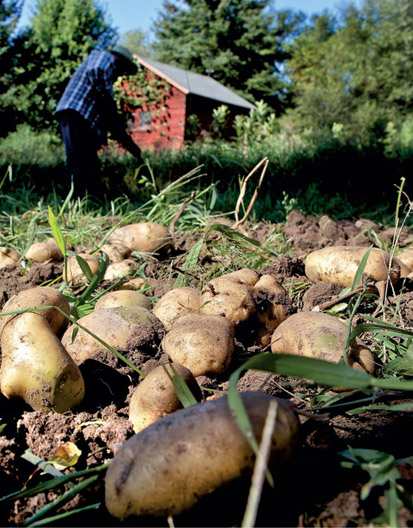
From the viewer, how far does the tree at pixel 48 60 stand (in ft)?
45.1

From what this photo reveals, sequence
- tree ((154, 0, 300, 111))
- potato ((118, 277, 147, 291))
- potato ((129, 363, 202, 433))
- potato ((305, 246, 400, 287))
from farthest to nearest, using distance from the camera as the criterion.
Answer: tree ((154, 0, 300, 111)), potato ((118, 277, 147, 291)), potato ((305, 246, 400, 287)), potato ((129, 363, 202, 433))

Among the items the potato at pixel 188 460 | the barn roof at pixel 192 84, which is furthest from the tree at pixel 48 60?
the potato at pixel 188 460

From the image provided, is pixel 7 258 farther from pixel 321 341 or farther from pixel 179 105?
pixel 179 105

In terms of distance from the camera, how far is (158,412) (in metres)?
1.14

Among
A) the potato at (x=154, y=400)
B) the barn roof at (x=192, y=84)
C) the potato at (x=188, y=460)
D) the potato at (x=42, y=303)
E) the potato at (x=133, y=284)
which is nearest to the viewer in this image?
the potato at (x=188, y=460)

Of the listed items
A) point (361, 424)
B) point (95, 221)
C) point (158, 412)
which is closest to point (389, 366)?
point (361, 424)

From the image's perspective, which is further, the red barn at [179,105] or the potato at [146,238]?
the red barn at [179,105]

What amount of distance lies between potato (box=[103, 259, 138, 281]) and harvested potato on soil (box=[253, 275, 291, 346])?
0.82m

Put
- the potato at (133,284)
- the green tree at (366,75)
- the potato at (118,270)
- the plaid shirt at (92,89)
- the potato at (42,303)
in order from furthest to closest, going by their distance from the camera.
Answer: the green tree at (366,75)
the plaid shirt at (92,89)
the potato at (118,270)
the potato at (133,284)
the potato at (42,303)

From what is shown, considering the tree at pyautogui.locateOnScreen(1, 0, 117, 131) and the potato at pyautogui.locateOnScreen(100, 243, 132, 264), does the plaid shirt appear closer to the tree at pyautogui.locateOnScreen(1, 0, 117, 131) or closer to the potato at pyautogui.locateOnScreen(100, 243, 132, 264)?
the potato at pyautogui.locateOnScreen(100, 243, 132, 264)

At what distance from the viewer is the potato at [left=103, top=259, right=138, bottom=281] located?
7.67 ft

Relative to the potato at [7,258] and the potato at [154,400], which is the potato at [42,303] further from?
the potato at [7,258]

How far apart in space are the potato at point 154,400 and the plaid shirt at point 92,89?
5.33 m

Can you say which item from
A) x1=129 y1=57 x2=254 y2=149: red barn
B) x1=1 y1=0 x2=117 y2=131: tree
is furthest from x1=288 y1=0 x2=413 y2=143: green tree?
x1=1 y1=0 x2=117 y2=131: tree
